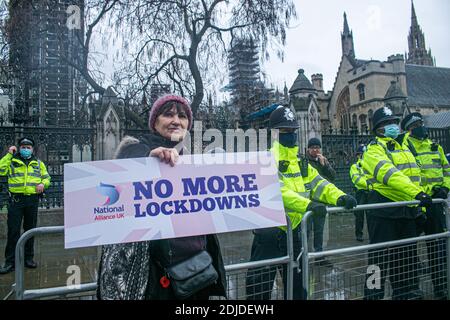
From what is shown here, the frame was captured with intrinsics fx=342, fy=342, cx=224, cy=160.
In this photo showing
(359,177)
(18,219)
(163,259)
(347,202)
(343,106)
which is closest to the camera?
(163,259)

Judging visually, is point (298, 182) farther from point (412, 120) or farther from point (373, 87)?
point (373, 87)

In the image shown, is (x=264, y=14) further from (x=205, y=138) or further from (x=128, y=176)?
(x=128, y=176)

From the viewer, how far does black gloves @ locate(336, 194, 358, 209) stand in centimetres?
282

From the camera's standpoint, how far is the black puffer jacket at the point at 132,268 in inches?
Result: 64.7

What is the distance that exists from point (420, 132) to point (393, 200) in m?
1.46

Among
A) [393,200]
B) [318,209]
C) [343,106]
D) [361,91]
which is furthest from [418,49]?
[318,209]

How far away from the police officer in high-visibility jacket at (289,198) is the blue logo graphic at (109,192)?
4.19 ft

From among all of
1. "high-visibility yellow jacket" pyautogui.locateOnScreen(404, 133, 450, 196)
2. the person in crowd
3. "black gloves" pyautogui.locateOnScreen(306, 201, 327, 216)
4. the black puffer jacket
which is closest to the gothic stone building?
the person in crowd

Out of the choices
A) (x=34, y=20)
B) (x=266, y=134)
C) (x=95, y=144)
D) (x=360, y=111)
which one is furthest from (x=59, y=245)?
(x=360, y=111)

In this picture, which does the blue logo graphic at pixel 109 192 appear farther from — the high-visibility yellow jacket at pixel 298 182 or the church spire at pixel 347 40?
the church spire at pixel 347 40

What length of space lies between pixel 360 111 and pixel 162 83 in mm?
39492

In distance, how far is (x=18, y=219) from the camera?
18.0 feet
